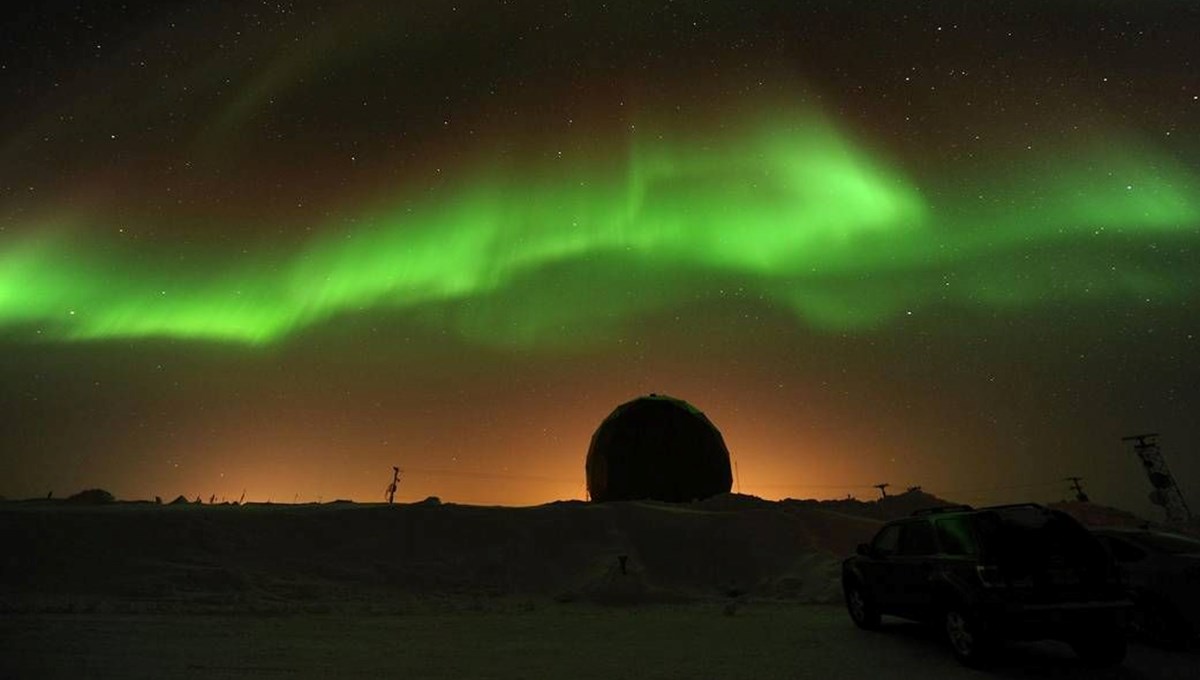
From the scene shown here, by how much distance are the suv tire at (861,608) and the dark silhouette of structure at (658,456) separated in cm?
2060

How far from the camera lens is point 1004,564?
7414 millimetres

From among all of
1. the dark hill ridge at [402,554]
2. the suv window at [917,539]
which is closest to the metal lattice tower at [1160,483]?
the dark hill ridge at [402,554]

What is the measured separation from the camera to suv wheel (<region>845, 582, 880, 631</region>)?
34.0ft

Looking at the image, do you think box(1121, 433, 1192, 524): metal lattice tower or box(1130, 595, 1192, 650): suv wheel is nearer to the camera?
box(1130, 595, 1192, 650): suv wheel

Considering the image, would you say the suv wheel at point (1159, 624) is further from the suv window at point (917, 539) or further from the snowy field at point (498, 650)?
the suv window at point (917, 539)

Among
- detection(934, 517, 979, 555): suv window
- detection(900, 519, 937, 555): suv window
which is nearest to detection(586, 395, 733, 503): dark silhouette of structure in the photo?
detection(900, 519, 937, 555): suv window

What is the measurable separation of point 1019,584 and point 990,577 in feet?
1.00

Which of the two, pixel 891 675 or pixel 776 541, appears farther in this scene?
pixel 776 541

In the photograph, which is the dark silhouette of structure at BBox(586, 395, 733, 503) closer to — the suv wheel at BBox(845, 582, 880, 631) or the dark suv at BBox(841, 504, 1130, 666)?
→ the suv wheel at BBox(845, 582, 880, 631)

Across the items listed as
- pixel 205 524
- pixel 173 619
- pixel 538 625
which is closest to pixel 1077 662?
pixel 538 625

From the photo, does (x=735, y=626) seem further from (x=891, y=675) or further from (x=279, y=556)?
(x=279, y=556)

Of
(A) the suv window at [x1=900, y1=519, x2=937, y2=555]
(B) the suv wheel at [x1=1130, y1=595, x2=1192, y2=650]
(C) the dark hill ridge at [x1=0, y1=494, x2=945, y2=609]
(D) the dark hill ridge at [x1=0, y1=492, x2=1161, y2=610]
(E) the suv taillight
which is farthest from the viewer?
(C) the dark hill ridge at [x1=0, y1=494, x2=945, y2=609]

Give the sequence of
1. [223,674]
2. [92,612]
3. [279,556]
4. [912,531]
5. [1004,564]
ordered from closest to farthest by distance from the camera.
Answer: [223,674] → [1004,564] → [912,531] → [92,612] → [279,556]

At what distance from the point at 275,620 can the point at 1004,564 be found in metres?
11.4
